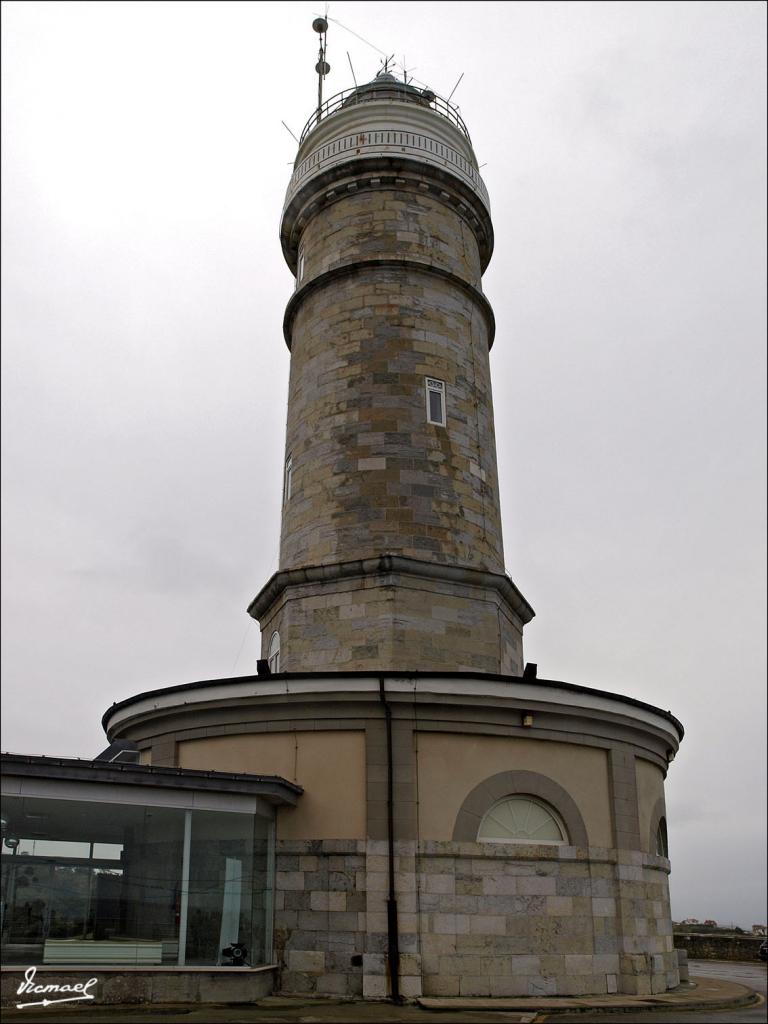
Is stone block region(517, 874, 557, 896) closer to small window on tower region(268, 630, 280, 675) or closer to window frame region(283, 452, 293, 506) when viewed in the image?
small window on tower region(268, 630, 280, 675)

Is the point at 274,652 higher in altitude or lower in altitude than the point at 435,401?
lower

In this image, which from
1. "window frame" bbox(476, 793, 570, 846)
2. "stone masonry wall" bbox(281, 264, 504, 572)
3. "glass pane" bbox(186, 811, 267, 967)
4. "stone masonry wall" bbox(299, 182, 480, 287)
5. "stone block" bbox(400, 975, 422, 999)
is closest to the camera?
"glass pane" bbox(186, 811, 267, 967)

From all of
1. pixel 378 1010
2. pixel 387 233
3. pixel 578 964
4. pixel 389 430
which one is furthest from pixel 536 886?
pixel 387 233

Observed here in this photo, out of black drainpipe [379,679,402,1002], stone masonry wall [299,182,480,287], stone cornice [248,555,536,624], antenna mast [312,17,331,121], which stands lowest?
black drainpipe [379,679,402,1002]

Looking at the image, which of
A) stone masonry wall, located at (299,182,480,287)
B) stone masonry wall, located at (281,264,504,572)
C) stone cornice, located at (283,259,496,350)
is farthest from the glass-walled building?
stone masonry wall, located at (299,182,480,287)

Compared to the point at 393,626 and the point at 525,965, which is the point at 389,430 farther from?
the point at 525,965

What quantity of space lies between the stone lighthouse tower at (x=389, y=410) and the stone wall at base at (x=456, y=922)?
150 inches

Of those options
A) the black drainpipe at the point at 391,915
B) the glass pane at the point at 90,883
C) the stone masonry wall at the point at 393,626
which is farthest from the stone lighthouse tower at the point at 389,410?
the glass pane at the point at 90,883

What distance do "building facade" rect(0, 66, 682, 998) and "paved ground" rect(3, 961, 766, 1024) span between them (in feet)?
2.28

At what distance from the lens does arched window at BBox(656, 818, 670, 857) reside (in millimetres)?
17438

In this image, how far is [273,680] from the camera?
15.2 m

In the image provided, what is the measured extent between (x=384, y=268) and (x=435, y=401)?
329 cm

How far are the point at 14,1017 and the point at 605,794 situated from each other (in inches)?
364

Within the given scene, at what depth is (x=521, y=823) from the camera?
15.1 metres
